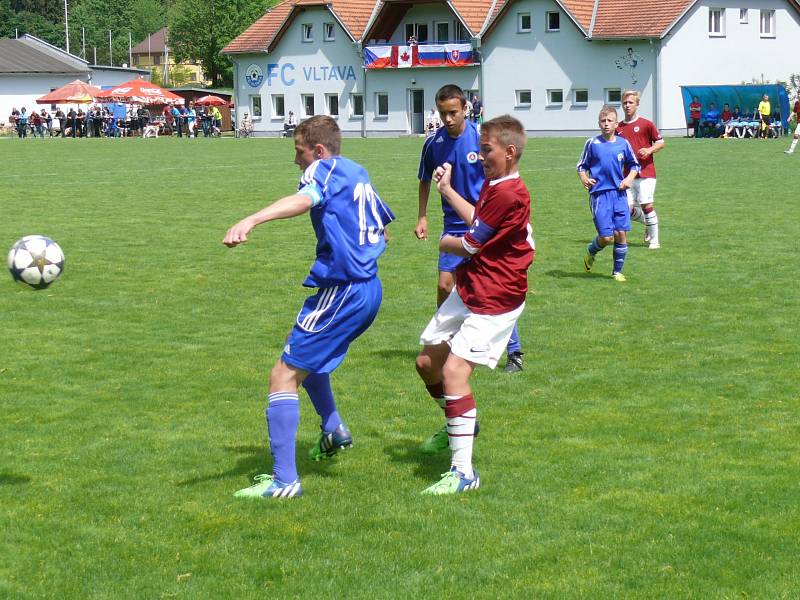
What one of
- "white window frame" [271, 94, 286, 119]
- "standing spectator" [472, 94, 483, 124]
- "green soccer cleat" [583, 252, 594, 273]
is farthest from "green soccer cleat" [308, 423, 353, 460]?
"white window frame" [271, 94, 286, 119]

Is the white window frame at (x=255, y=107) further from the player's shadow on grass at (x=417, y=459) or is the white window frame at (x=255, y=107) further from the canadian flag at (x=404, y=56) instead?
the player's shadow on grass at (x=417, y=459)

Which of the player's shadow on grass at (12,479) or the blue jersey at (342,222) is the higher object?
the blue jersey at (342,222)

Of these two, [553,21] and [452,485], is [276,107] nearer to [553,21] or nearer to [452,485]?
[553,21]

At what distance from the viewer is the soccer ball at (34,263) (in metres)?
7.13

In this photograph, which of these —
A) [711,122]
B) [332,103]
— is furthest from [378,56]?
[711,122]

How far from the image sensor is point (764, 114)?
50.3 m

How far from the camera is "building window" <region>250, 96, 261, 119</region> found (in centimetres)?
7219

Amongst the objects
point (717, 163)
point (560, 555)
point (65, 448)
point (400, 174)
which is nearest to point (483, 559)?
point (560, 555)

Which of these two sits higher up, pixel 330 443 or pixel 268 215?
pixel 268 215

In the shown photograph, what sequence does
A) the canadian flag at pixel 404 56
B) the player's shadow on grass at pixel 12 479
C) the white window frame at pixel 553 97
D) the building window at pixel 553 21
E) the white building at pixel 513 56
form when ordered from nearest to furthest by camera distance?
the player's shadow on grass at pixel 12 479 < the white building at pixel 513 56 < the building window at pixel 553 21 < the white window frame at pixel 553 97 < the canadian flag at pixel 404 56

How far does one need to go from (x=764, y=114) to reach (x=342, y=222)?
47268 mm

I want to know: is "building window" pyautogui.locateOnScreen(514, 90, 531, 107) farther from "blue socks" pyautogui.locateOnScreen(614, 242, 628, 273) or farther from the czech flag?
"blue socks" pyautogui.locateOnScreen(614, 242, 628, 273)

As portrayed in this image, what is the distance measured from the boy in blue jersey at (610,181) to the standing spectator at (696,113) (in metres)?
41.6

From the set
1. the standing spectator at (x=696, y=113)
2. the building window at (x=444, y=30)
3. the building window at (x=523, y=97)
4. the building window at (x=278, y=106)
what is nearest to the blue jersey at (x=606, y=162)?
the standing spectator at (x=696, y=113)
